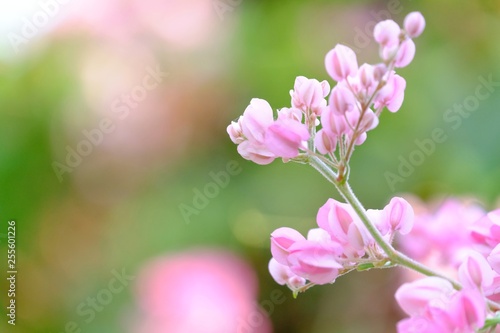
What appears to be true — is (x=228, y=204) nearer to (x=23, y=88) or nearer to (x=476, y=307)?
(x=23, y=88)

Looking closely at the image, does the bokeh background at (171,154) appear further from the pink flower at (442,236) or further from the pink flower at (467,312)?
the pink flower at (467,312)

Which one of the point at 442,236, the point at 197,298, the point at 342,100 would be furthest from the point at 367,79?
the point at 197,298

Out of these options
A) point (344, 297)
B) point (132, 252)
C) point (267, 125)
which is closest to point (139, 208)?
point (132, 252)

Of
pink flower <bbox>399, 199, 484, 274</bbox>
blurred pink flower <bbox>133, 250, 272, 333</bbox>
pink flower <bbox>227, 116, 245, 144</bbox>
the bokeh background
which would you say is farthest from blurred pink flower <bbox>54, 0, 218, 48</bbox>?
pink flower <bbox>227, 116, 245, 144</bbox>

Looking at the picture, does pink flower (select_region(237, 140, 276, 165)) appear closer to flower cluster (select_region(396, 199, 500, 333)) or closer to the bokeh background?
flower cluster (select_region(396, 199, 500, 333))

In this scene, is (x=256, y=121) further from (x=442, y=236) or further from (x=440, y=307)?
(x=442, y=236)

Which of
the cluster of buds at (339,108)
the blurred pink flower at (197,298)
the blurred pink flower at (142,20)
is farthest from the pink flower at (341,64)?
the blurred pink flower at (142,20)
